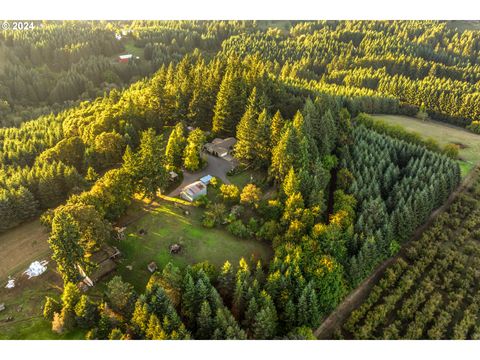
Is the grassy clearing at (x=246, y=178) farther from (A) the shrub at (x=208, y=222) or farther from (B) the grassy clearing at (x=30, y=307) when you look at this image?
(B) the grassy clearing at (x=30, y=307)

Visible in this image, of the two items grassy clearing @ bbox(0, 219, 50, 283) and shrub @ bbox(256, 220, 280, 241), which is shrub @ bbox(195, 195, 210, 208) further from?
grassy clearing @ bbox(0, 219, 50, 283)

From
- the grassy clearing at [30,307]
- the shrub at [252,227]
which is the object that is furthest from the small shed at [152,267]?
the shrub at [252,227]

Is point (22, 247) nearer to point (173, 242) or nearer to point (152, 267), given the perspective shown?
point (152, 267)

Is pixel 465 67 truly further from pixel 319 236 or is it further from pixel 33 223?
pixel 33 223

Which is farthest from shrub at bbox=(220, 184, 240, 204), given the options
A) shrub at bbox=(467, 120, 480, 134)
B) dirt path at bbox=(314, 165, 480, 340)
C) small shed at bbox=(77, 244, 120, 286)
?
shrub at bbox=(467, 120, 480, 134)

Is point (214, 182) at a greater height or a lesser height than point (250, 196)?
lesser

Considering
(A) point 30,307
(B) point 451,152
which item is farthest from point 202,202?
(B) point 451,152
